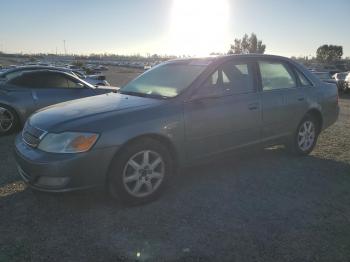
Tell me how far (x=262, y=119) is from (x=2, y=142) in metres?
4.86

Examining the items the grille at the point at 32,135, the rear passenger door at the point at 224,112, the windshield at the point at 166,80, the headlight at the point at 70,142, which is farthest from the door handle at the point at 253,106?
the grille at the point at 32,135

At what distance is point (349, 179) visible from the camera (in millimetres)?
4797

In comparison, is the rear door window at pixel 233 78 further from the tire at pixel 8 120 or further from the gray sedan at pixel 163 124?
the tire at pixel 8 120

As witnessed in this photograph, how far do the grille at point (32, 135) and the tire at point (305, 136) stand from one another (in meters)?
3.68

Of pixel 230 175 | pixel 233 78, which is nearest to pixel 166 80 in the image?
pixel 233 78

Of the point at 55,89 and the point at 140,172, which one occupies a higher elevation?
the point at 55,89

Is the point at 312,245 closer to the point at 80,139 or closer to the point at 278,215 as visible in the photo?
the point at 278,215

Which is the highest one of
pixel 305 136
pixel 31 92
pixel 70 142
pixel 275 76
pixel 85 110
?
pixel 275 76

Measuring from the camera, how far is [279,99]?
5148 millimetres

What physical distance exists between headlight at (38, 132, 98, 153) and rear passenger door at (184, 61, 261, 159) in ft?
3.77

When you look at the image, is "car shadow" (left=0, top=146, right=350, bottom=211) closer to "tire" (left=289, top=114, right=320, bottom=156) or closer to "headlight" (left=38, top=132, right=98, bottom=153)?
"tire" (left=289, top=114, right=320, bottom=156)

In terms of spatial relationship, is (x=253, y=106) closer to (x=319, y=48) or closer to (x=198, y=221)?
(x=198, y=221)

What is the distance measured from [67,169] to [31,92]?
482cm

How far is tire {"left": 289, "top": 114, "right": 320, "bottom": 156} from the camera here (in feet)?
18.5
